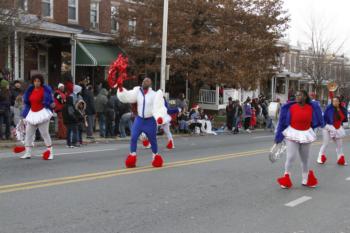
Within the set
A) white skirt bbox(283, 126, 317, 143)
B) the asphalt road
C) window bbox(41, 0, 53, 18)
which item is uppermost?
window bbox(41, 0, 53, 18)

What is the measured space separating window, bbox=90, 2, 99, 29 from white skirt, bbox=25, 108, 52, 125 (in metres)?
18.8

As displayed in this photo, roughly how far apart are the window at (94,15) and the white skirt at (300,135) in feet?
72.9

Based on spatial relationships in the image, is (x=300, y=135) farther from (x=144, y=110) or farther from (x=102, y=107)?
(x=102, y=107)

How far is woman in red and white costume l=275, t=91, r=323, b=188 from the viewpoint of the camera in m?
9.11

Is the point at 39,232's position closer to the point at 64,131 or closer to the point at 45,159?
the point at 45,159

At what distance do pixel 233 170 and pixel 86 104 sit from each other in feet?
25.3

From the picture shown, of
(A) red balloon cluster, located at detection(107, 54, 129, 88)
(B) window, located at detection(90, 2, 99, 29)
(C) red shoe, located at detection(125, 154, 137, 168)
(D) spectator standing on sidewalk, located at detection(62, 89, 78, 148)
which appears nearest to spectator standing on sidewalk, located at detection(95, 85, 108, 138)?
(D) spectator standing on sidewalk, located at detection(62, 89, 78, 148)

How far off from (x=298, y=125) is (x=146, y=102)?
315 cm

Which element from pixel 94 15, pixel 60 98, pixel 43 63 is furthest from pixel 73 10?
pixel 60 98

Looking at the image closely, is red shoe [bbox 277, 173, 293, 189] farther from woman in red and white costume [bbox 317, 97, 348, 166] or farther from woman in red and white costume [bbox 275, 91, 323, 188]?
woman in red and white costume [bbox 317, 97, 348, 166]

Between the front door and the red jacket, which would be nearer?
the red jacket

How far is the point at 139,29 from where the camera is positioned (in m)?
26.6

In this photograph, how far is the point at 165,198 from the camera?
796 centimetres

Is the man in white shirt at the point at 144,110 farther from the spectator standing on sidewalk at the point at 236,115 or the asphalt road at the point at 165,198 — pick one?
the spectator standing on sidewalk at the point at 236,115
